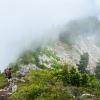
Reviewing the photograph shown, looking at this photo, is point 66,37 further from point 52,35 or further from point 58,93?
point 58,93

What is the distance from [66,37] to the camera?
598 feet

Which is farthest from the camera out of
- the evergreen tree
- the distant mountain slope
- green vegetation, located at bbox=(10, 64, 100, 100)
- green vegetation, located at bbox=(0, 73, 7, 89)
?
the distant mountain slope

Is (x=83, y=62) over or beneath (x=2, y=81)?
over

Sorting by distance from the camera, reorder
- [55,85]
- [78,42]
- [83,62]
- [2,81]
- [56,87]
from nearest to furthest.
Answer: [56,87] < [55,85] < [2,81] < [83,62] < [78,42]

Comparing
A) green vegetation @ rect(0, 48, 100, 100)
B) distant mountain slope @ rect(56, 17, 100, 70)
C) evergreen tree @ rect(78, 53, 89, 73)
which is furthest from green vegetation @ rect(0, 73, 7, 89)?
distant mountain slope @ rect(56, 17, 100, 70)

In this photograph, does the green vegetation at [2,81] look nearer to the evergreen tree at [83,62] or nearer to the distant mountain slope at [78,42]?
the evergreen tree at [83,62]

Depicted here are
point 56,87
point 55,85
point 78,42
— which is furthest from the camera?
point 78,42

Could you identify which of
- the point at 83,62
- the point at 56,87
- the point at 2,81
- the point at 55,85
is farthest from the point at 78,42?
the point at 56,87

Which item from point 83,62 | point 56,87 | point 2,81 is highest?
point 83,62

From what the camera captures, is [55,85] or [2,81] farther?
[2,81]

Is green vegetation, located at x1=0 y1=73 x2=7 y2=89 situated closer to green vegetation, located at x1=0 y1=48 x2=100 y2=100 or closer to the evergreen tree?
green vegetation, located at x1=0 y1=48 x2=100 y2=100

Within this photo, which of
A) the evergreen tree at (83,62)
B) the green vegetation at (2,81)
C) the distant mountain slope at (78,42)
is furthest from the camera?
the distant mountain slope at (78,42)

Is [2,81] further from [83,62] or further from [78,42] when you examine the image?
[78,42]

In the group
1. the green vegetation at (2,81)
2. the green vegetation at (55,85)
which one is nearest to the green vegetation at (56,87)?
the green vegetation at (55,85)
